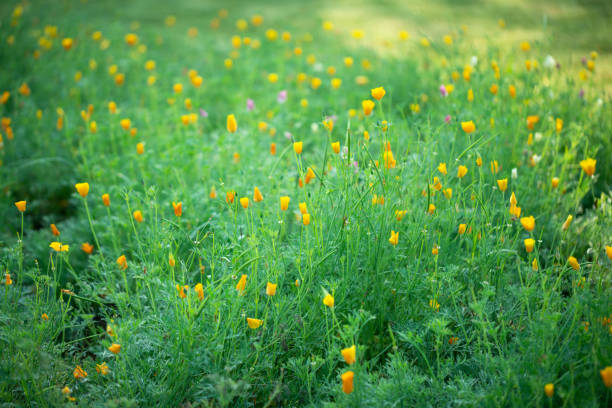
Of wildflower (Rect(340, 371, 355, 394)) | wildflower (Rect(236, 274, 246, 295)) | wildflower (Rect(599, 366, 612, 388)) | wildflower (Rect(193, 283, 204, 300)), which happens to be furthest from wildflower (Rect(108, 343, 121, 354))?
wildflower (Rect(599, 366, 612, 388))

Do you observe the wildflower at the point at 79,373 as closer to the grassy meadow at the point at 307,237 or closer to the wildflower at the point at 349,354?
the grassy meadow at the point at 307,237

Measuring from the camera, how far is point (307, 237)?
1.77 m

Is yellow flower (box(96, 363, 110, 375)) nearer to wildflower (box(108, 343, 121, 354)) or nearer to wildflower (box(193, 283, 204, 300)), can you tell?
wildflower (box(108, 343, 121, 354))

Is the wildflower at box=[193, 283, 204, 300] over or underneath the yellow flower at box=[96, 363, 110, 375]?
over

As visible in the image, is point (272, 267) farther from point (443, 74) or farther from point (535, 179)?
point (443, 74)

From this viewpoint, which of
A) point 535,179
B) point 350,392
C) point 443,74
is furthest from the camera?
point 443,74

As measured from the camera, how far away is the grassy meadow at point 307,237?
5.30 feet

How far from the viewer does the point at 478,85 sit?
2975mm

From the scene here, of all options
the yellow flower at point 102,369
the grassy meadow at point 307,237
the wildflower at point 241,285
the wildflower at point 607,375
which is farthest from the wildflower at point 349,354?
the yellow flower at point 102,369

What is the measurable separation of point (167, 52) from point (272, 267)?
4284 mm

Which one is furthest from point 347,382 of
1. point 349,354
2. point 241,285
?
point 241,285

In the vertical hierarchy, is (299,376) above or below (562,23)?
below

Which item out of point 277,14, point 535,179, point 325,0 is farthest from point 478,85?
point 325,0

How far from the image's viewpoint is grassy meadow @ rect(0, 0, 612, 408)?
162 cm
